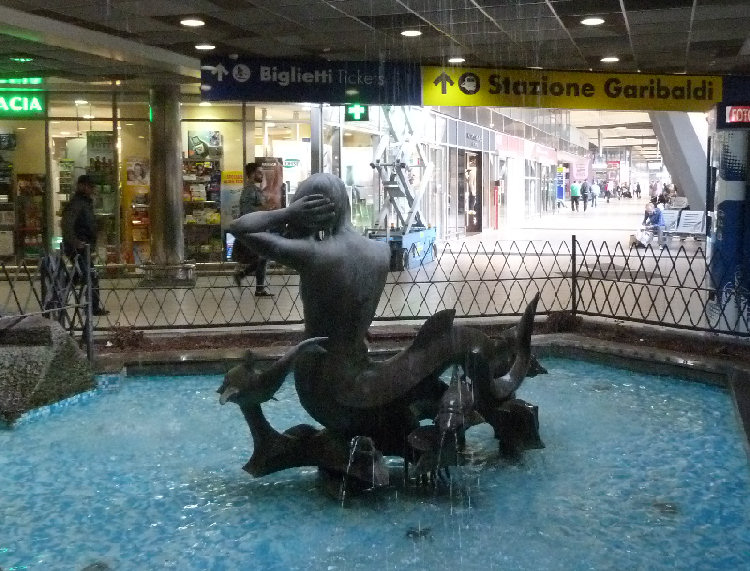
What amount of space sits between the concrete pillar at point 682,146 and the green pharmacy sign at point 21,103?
1286 centimetres

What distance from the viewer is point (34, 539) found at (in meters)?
4.62

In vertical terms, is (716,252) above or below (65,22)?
below

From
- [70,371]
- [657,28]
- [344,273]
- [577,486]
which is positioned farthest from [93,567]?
[657,28]

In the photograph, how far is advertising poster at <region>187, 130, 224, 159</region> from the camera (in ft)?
59.2

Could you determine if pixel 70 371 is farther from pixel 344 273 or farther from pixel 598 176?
pixel 598 176

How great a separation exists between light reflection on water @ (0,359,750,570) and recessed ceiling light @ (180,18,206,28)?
4993 mm

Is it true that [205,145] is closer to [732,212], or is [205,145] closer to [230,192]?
[230,192]

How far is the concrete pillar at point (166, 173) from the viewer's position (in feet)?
53.5

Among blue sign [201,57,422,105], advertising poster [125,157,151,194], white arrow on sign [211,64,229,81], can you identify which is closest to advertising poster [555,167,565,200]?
advertising poster [125,157,151,194]

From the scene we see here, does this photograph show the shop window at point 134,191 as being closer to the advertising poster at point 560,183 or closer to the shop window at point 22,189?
the shop window at point 22,189

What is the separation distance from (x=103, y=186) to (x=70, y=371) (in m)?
11.0

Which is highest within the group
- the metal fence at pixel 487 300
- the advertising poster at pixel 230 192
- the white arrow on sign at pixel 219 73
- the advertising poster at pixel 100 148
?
the white arrow on sign at pixel 219 73

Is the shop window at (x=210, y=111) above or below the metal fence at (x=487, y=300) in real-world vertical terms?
above

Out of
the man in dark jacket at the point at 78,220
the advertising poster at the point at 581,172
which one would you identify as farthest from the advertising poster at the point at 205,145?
the advertising poster at the point at 581,172
